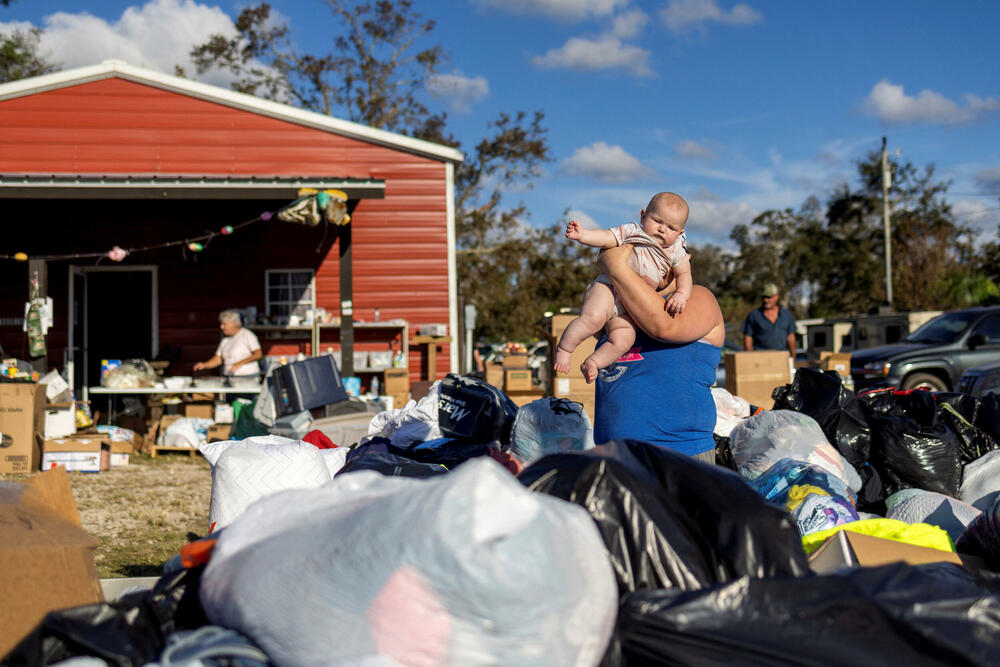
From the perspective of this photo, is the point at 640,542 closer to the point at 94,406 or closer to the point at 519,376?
the point at 519,376

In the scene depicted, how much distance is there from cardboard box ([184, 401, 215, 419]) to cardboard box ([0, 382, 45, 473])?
2.51 m

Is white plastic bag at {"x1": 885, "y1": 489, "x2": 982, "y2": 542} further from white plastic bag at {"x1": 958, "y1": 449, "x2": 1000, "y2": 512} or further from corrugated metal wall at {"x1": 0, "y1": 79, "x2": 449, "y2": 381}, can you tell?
corrugated metal wall at {"x1": 0, "y1": 79, "x2": 449, "y2": 381}

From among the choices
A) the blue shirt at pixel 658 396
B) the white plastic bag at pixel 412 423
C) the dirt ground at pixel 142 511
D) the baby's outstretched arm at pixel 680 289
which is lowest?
the dirt ground at pixel 142 511

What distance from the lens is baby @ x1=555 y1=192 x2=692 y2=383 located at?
9.05 ft

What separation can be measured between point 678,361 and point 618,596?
1128 millimetres

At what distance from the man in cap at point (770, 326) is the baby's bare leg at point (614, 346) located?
6.42 meters

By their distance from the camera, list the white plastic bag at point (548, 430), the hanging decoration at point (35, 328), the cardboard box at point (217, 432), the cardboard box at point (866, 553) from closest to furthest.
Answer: the cardboard box at point (866, 553), the white plastic bag at point (548, 430), the hanging decoration at point (35, 328), the cardboard box at point (217, 432)

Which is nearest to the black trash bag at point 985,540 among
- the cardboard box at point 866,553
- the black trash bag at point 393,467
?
the cardboard box at point 866,553

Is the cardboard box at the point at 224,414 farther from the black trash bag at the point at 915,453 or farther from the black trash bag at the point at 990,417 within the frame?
the black trash bag at the point at 990,417

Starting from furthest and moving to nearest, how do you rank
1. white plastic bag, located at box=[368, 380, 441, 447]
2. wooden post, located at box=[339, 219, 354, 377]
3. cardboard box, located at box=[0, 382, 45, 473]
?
1. wooden post, located at box=[339, 219, 354, 377]
2. cardboard box, located at box=[0, 382, 45, 473]
3. white plastic bag, located at box=[368, 380, 441, 447]

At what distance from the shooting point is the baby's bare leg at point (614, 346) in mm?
2754

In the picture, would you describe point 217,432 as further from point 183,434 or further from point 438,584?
point 438,584

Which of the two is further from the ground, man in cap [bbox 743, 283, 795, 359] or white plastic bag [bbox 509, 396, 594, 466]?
man in cap [bbox 743, 283, 795, 359]

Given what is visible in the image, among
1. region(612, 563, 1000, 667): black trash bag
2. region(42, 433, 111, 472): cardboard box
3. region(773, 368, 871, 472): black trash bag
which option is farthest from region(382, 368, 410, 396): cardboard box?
region(612, 563, 1000, 667): black trash bag
